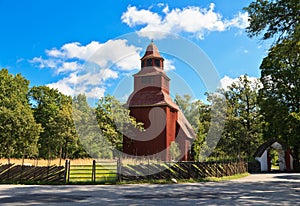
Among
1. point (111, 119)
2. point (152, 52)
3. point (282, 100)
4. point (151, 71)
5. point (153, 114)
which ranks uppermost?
point (152, 52)

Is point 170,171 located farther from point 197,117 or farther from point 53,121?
point 197,117

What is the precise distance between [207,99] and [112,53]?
23894 millimetres

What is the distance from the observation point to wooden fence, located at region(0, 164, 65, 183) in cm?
1697

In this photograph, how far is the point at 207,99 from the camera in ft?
142

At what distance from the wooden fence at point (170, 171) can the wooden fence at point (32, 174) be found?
3.69 metres

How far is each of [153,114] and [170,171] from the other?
686 inches

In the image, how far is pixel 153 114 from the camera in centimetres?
3494

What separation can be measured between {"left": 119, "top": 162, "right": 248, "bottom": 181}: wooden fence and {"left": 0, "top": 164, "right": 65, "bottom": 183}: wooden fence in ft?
12.1

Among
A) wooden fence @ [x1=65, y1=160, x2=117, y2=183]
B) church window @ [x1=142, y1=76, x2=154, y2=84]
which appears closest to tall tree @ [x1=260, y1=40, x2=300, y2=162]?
church window @ [x1=142, y1=76, x2=154, y2=84]

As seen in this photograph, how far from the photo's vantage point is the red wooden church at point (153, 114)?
34.1 meters

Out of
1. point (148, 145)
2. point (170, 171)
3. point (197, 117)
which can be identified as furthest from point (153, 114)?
point (170, 171)

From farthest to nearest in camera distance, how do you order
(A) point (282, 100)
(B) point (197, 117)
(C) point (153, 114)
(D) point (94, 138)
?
(B) point (197, 117) < (C) point (153, 114) < (A) point (282, 100) < (D) point (94, 138)

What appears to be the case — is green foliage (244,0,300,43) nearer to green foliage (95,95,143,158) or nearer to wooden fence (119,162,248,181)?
wooden fence (119,162,248,181)

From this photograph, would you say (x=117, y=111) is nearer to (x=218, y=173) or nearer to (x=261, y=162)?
(x=218, y=173)
